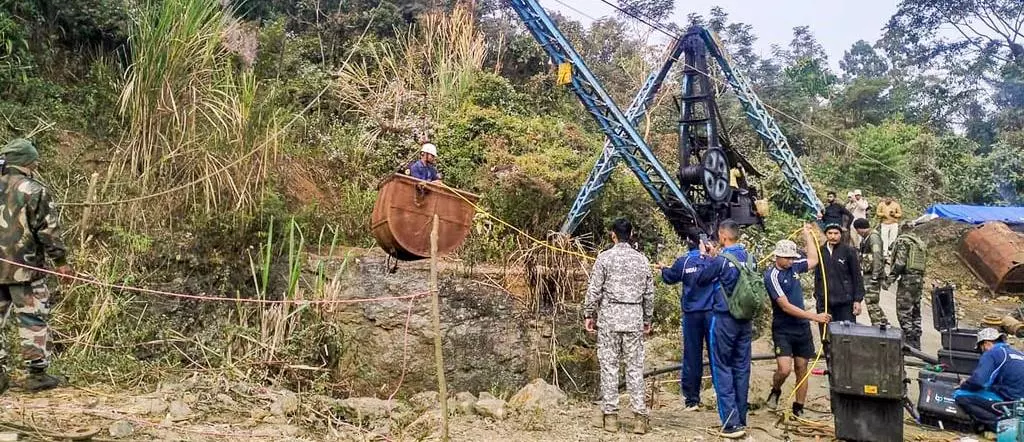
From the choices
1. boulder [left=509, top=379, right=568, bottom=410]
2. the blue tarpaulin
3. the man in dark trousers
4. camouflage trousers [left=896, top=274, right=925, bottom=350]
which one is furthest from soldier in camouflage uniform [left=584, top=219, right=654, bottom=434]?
the blue tarpaulin

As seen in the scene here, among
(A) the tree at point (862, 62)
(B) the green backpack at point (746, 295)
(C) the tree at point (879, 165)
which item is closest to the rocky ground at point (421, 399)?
(B) the green backpack at point (746, 295)

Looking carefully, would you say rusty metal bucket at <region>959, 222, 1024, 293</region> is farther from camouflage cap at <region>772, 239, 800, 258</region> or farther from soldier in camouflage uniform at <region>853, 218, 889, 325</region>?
camouflage cap at <region>772, 239, 800, 258</region>

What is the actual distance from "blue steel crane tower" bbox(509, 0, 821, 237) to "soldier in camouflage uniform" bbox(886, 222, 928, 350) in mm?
2543

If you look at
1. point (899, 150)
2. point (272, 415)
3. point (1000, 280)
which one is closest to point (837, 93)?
point (899, 150)

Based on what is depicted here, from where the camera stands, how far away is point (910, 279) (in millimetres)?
7785

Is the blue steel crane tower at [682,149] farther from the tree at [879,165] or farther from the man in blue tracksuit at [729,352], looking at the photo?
the tree at [879,165]

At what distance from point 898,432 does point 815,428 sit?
619 mm

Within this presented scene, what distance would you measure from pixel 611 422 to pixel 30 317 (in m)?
3.77

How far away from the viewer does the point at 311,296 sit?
645cm

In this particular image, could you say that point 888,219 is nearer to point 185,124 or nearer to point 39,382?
point 185,124

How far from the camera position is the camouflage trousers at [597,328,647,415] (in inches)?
195

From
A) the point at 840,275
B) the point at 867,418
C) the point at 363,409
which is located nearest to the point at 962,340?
the point at 840,275

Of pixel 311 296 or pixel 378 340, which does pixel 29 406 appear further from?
pixel 378 340

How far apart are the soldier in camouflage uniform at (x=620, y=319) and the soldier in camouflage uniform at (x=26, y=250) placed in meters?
3.49
